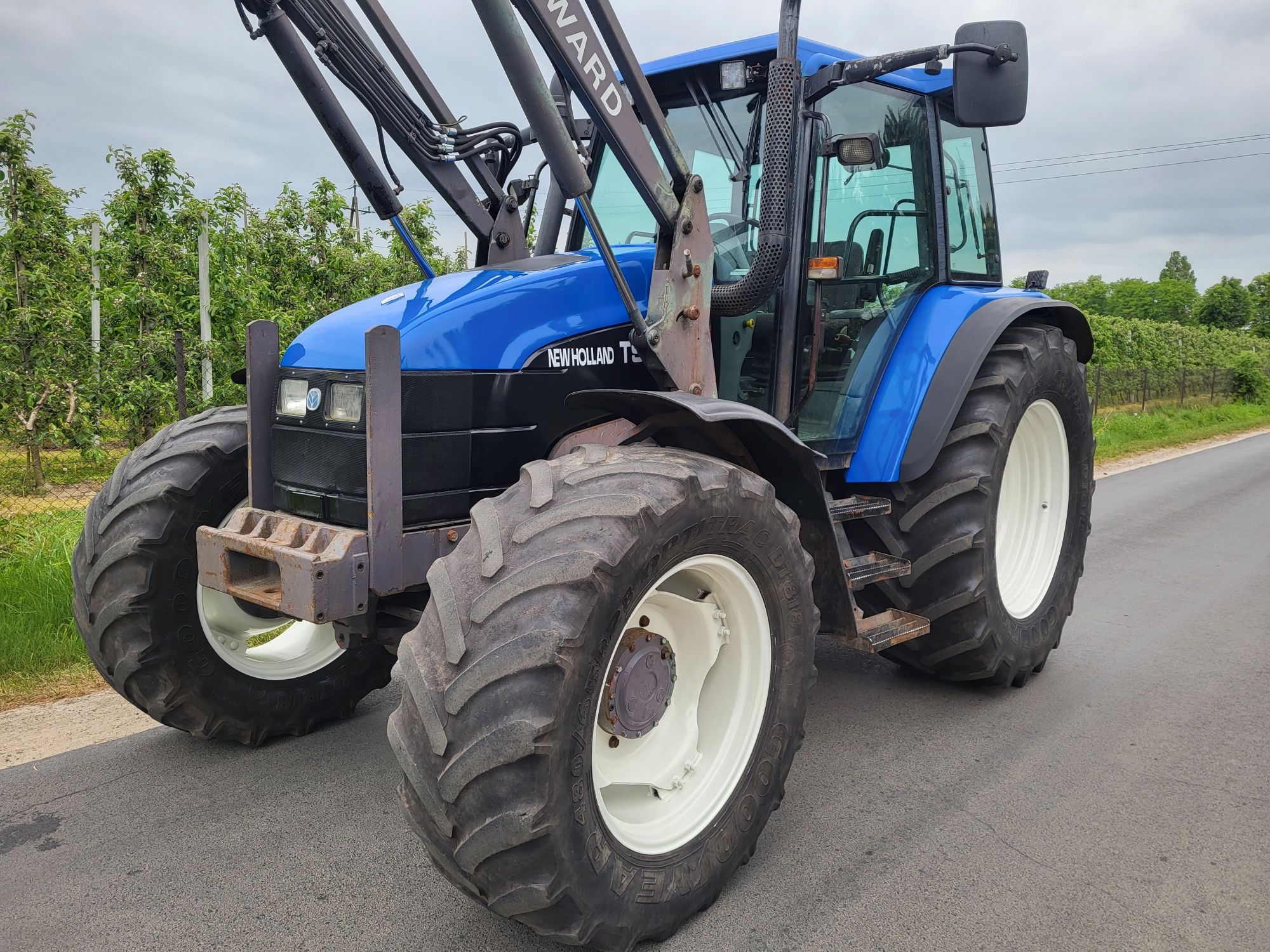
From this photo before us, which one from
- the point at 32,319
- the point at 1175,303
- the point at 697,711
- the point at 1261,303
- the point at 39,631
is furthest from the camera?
the point at 1175,303

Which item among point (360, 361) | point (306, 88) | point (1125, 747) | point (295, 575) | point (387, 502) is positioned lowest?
point (1125, 747)

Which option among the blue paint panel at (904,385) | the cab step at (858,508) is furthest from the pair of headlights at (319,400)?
the blue paint panel at (904,385)

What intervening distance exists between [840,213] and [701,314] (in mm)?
925

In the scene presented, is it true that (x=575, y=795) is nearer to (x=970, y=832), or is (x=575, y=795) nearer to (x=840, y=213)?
(x=970, y=832)

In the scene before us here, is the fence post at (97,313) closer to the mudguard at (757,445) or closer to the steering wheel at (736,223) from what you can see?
the steering wheel at (736,223)

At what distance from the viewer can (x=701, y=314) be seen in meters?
3.12

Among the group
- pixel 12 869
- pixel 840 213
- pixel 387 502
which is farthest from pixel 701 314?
pixel 12 869

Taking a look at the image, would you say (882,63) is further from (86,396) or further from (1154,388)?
(1154,388)

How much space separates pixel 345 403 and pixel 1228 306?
73.8 m

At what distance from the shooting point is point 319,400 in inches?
113

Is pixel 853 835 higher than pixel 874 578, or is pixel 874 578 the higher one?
pixel 874 578

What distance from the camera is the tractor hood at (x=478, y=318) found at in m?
2.79

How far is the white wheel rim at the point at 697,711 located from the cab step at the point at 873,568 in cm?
71

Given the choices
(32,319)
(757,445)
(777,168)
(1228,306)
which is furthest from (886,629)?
(1228,306)
